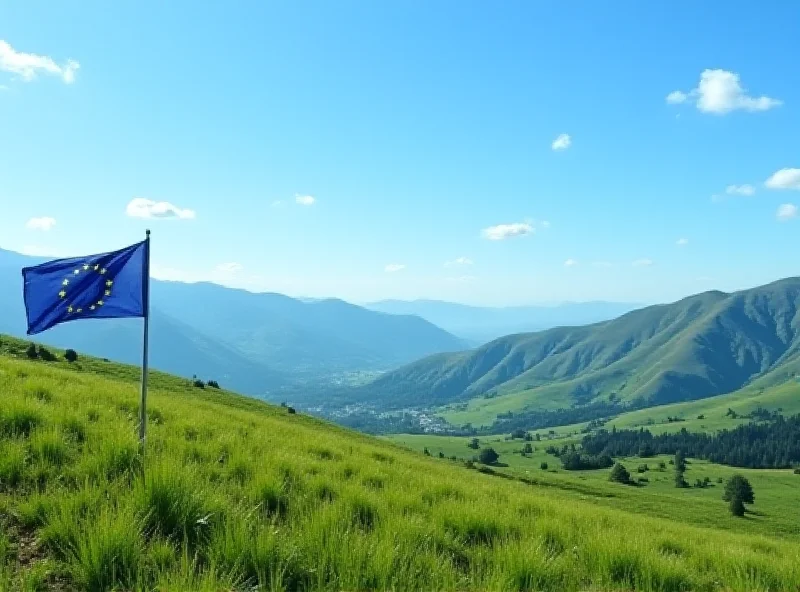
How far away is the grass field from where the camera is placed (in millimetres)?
5957

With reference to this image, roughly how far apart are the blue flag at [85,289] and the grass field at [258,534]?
198 centimetres

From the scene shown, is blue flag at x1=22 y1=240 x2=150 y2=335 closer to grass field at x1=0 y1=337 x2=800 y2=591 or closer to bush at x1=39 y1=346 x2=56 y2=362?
grass field at x1=0 y1=337 x2=800 y2=591

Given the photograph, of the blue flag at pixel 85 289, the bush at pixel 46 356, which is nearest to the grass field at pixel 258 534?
the blue flag at pixel 85 289

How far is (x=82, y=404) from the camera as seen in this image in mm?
13148

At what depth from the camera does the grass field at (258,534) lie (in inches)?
235

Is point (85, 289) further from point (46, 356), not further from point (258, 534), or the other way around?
point (46, 356)

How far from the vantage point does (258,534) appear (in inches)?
256

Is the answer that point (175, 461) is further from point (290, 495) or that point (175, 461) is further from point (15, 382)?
point (15, 382)

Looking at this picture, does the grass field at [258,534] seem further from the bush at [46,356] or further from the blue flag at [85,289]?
the bush at [46,356]

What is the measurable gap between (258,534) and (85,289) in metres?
6.42

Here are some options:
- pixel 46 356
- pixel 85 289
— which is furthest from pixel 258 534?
pixel 46 356

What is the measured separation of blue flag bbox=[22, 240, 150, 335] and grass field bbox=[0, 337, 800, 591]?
1978 millimetres

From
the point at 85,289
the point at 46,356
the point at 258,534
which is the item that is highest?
the point at 85,289

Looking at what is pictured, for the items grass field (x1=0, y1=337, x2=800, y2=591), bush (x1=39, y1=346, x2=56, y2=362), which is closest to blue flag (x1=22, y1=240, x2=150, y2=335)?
grass field (x1=0, y1=337, x2=800, y2=591)
